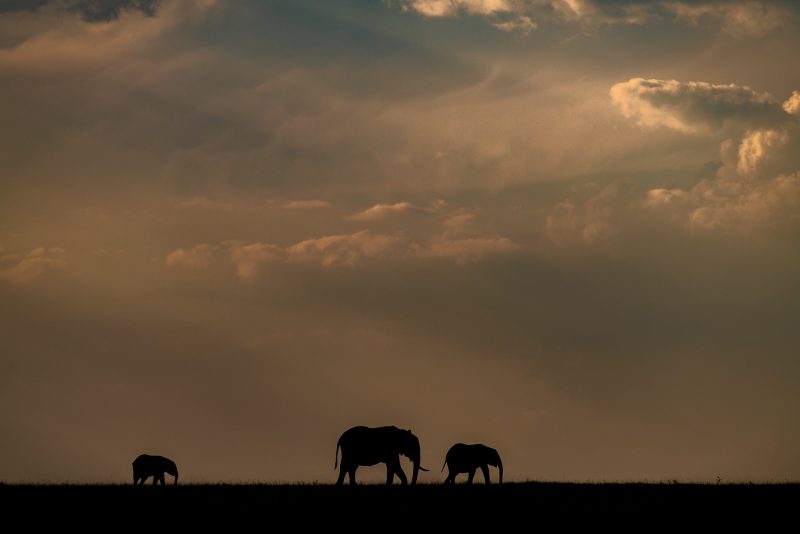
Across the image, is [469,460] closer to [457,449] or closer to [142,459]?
[457,449]

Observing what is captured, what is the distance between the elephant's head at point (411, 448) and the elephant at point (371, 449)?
75 millimetres

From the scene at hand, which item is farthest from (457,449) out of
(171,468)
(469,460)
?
(171,468)

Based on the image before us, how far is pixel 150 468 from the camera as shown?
1997 inches

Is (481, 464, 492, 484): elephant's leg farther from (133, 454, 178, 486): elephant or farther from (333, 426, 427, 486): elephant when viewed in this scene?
(133, 454, 178, 486): elephant

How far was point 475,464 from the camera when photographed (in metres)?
48.6

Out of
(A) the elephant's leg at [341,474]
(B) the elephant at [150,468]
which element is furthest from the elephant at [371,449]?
(B) the elephant at [150,468]

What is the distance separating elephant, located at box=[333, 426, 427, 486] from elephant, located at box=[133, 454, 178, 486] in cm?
988

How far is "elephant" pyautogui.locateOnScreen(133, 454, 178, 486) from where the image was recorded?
50125mm
